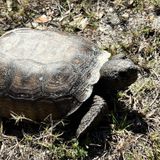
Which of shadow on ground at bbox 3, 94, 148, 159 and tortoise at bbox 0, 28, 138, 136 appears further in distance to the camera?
shadow on ground at bbox 3, 94, 148, 159

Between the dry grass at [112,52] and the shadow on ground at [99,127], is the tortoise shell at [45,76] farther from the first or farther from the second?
the dry grass at [112,52]

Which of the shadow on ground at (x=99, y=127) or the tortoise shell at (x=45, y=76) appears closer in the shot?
the tortoise shell at (x=45, y=76)

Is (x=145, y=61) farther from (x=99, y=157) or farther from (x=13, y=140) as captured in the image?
(x=13, y=140)

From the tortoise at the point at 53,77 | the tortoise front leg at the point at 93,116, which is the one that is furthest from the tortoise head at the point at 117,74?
the tortoise front leg at the point at 93,116

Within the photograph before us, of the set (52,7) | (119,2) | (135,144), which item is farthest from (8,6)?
(135,144)

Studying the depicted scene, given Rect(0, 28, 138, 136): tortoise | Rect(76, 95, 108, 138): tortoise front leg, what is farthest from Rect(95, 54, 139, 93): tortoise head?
Rect(76, 95, 108, 138): tortoise front leg

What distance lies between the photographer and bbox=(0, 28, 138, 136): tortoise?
4551mm

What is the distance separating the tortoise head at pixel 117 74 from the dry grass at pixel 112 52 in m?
0.30

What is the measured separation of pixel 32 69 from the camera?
4.56m

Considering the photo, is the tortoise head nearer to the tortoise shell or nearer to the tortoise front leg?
the tortoise shell

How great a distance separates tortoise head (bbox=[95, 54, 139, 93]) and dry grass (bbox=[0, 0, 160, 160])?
0.30 metres

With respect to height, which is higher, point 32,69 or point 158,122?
point 32,69

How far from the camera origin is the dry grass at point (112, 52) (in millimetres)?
4648

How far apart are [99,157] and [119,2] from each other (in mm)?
2215
